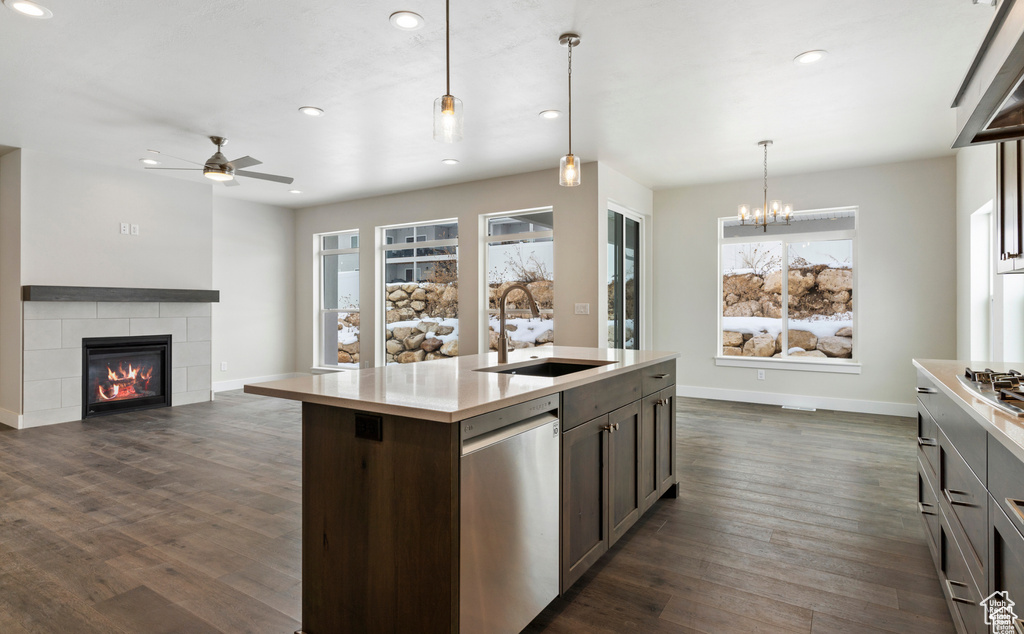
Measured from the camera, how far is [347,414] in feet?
5.72

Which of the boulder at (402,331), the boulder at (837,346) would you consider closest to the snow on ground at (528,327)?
the boulder at (402,331)

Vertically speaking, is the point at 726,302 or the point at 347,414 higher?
the point at 726,302

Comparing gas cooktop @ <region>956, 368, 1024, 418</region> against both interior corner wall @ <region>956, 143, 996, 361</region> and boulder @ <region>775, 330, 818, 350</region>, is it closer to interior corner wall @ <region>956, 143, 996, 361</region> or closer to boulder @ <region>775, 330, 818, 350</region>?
interior corner wall @ <region>956, 143, 996, 361</region>

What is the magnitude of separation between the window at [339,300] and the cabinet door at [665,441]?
5.73m

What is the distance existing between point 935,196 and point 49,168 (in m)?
9.10

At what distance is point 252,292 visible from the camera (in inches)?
312

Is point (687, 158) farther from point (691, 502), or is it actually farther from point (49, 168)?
point (49, 168)

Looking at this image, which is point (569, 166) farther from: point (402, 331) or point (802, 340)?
point (402, 331)

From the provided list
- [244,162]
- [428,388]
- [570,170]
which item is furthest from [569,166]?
[244,162]

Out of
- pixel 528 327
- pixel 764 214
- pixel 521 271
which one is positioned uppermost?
pixel 764 214

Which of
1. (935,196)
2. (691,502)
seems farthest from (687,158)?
(691,502)

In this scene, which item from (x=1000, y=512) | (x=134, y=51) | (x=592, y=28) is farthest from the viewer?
(x=134, y=51)

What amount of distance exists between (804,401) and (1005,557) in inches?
214

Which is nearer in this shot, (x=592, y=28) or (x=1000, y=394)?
(x=1000, y=394)
